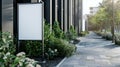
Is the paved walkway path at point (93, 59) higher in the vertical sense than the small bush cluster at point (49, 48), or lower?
lower

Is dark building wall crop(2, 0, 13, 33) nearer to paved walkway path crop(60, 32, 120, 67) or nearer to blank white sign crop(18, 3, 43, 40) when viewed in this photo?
blank white sign crop(18, 3, 43, 40)

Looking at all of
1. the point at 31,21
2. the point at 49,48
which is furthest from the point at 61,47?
the point at 31,21

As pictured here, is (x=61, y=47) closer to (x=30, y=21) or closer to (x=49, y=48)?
(x=49, y=48)

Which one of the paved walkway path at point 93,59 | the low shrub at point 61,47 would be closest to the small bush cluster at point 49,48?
the low shrub at point 61,47

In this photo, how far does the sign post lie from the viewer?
12727 millimetres

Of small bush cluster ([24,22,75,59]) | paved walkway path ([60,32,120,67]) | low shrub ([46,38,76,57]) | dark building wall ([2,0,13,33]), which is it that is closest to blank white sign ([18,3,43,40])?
dark building wall ([2,0,13,33])

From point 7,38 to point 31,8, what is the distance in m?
2.83

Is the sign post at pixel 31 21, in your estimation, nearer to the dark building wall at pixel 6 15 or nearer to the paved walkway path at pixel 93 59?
the dark building wall at pixel 6 15

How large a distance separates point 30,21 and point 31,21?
45 millimetres

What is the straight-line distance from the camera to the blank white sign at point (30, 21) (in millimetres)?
12734

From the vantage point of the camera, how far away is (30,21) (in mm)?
12977

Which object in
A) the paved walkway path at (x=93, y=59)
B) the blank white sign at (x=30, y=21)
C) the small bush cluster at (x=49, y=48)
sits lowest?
the paved walkway path at (x=93, y=59)

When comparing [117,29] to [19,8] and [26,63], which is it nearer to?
[19,8]

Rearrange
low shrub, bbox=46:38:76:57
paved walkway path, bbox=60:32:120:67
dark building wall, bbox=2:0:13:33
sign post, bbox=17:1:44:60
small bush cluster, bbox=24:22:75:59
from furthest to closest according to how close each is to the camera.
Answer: low shrub, bbox=46:38:76:57, small bush cluster, bbox=24:22:75:59, paved walkway path, bbox=60:32:120:67, sign post, bbox=17:1:44:60, dark building wall, bbox=2:0:13:33
